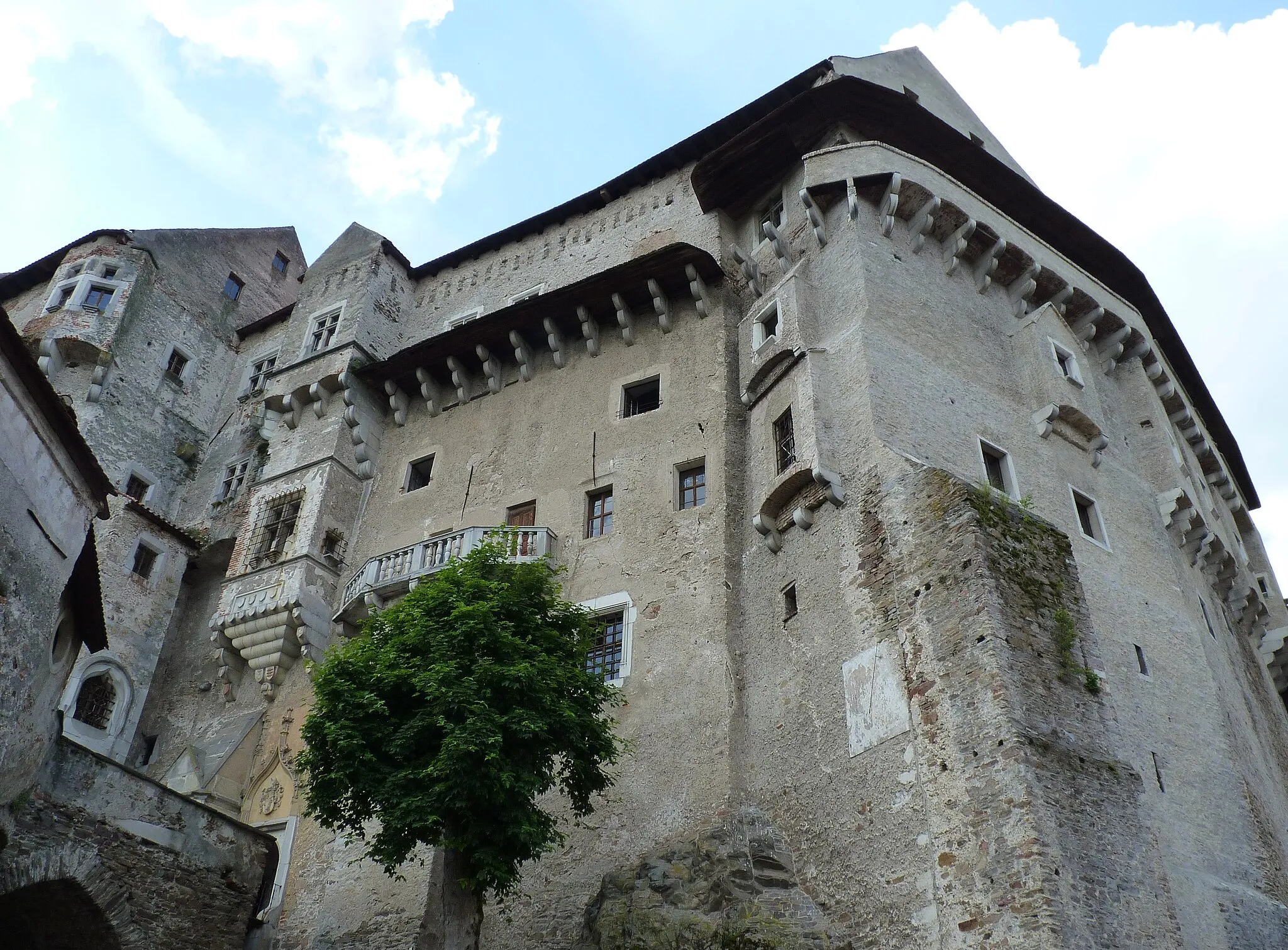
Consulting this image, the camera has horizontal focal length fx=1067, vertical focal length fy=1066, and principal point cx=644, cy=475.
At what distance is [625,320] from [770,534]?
Result: 836 centimetres

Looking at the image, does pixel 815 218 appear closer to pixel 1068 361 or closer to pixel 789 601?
pixel 1068 361

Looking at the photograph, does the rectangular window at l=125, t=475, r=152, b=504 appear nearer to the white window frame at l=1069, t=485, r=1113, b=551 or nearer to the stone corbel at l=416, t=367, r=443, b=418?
the stone corbel at l=416, t=367, r=443, b=418

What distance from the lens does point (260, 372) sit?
36656 millimetres

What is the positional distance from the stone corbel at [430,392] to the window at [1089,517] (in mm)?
16464

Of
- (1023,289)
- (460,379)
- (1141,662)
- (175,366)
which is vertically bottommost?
(1141,662)

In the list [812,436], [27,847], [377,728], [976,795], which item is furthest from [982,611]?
[27,847]

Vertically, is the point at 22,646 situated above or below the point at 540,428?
below

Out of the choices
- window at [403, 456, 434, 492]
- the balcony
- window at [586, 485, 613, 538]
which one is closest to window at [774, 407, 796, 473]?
window at [586, 485, 613, 538]

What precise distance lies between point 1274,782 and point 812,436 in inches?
514

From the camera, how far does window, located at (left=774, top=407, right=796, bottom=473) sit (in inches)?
847

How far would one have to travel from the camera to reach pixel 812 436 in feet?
66.4

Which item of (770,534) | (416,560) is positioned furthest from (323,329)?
(770,534)

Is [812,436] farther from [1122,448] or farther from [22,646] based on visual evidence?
[22,646]

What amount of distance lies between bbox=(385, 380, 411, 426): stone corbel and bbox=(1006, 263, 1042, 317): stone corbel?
53.2 feet
